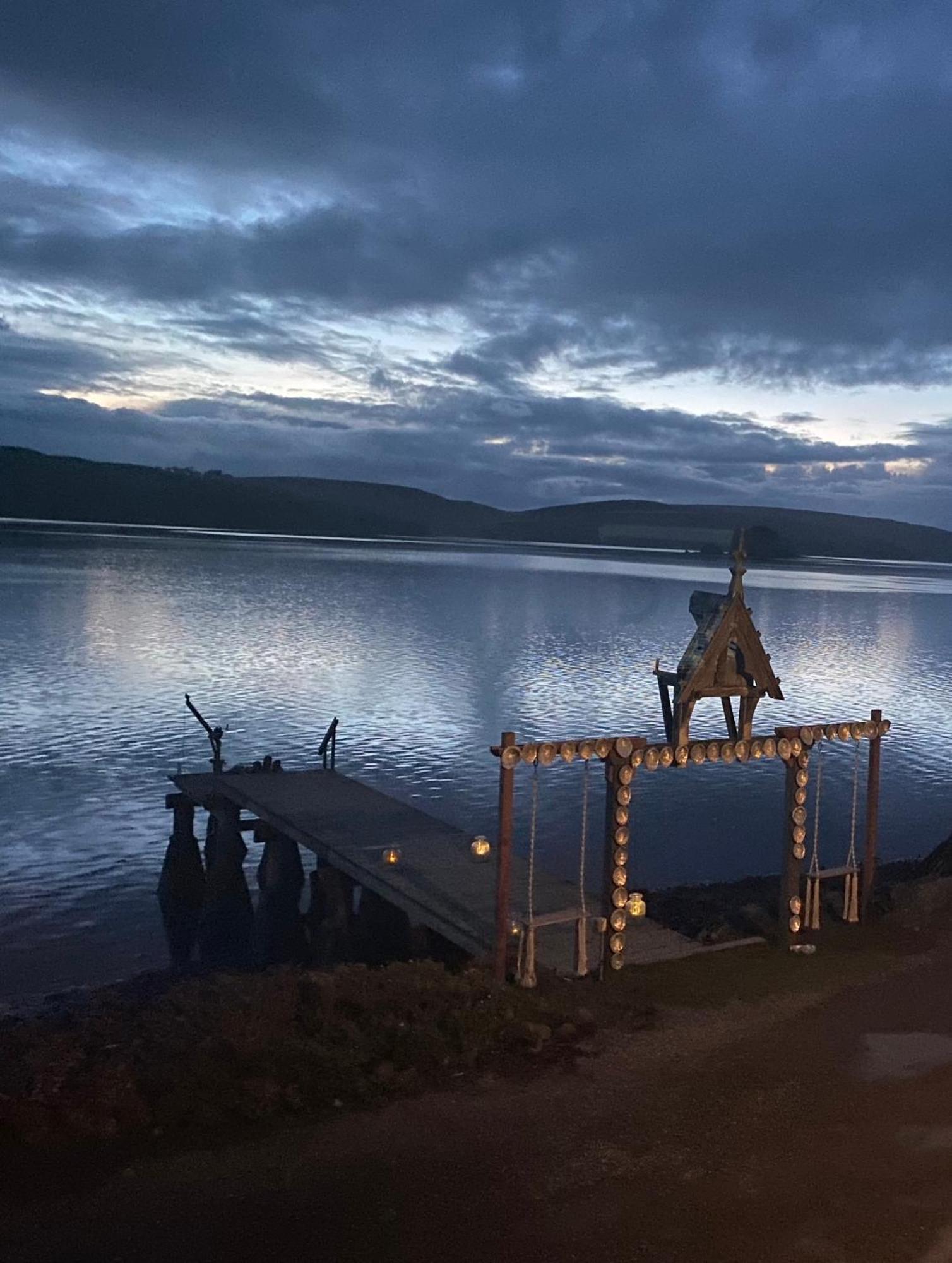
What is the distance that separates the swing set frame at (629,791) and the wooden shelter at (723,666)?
379mm

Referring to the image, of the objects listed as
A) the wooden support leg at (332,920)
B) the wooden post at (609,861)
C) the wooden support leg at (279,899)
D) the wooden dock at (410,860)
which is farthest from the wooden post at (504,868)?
the wooden support leg at (279,899)

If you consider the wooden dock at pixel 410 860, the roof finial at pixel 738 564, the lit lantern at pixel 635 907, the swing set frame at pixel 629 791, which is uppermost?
the roof finial at pixel 738 564

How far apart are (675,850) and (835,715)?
21888 mm

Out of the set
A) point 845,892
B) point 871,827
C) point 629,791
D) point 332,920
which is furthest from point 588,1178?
point 332,920

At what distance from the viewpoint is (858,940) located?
→ 15461 millimetres

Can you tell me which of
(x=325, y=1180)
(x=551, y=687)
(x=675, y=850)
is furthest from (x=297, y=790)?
(x=551, y=687)

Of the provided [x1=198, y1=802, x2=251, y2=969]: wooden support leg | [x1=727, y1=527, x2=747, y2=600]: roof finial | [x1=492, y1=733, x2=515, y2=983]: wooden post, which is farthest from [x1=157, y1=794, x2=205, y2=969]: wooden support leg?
[x1=727, y1=527, x2=747, y2=600]: roof finial

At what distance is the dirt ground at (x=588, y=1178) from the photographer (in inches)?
312

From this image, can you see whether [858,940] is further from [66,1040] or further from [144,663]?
[144,663]

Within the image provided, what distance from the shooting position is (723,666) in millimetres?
15164

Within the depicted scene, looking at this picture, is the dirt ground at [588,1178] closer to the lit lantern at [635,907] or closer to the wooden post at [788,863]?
the lit lantern at [635,907]

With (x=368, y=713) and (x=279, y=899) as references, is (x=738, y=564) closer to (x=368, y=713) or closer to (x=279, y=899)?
(x=279, y=899)

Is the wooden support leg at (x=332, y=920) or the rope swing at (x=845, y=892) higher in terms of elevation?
the rope swing at (x=845, y=892)

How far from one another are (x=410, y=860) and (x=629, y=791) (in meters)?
5.28
